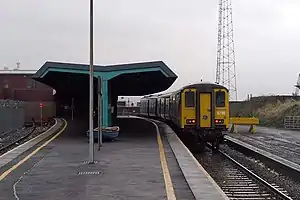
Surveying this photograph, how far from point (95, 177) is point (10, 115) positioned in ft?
83.0

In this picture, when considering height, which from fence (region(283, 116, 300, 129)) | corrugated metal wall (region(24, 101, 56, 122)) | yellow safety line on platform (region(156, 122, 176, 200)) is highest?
corrugated metal wall (region(24, 101, 56, 122))

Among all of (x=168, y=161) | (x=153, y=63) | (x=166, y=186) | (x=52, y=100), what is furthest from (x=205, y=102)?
(x=52, y=100)

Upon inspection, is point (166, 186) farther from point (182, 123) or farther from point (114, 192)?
point (182, 123)

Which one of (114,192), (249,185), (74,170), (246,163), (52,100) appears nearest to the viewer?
(114,192)

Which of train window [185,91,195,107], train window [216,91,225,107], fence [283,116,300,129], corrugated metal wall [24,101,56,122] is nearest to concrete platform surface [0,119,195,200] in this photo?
train window [185,91,195,107]

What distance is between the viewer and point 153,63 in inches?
1101

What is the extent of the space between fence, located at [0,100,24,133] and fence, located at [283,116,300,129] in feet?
74.5

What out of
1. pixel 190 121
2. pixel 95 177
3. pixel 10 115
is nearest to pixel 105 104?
pixel 190 121

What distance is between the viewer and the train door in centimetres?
2572

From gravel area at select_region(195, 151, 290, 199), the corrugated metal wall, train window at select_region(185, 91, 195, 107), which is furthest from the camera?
the corrugated metal wall

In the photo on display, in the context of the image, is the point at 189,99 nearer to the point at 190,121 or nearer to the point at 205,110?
the point at 205,110

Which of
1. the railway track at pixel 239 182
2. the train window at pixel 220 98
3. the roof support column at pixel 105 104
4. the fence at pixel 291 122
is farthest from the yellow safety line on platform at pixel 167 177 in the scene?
the fence at pixel 291 122

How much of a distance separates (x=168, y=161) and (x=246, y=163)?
659 centimetres

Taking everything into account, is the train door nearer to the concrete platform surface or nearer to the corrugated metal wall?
the concrete platform surface
